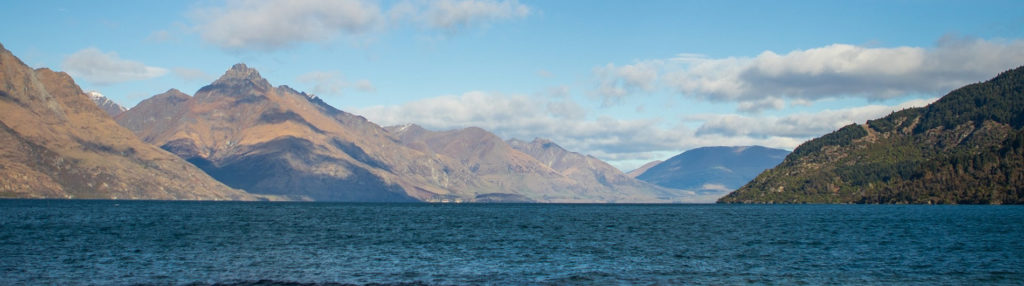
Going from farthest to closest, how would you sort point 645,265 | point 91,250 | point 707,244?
point 707,244, point 91,250, point 645,265

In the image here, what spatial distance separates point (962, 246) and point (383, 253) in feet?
269

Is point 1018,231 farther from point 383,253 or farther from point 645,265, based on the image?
point 383,253

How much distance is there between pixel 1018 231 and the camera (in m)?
138

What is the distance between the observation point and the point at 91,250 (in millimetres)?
102312

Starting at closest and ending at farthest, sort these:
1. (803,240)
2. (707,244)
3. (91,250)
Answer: (91,250) → (707,244) → (803,240)

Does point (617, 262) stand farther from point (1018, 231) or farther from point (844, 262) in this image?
point (1018, 231)

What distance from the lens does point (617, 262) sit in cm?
9294

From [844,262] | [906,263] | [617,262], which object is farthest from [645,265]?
[906,263]

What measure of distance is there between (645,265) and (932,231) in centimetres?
8339

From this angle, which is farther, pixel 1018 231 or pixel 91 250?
pixel 1018 231

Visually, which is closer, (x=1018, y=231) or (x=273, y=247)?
(x=273, y=247)

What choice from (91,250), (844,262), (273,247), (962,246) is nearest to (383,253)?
(273,247)

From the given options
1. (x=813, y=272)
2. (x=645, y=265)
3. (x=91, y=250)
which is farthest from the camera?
(x=91, y=250)

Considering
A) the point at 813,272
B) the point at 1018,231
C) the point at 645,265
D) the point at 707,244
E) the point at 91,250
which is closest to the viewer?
the point at 813,272
